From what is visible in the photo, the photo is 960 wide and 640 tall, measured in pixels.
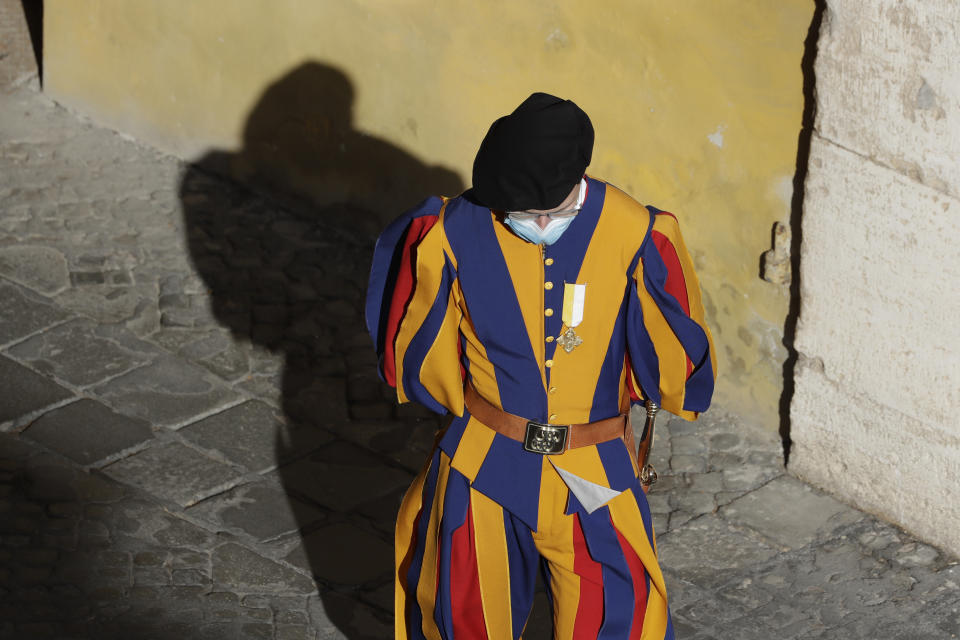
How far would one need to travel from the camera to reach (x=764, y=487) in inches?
218

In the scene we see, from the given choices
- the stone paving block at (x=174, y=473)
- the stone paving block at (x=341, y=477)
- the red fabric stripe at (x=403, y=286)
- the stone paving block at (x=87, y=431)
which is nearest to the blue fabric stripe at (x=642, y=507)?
the red fabric stripe at (x=403, y=286)

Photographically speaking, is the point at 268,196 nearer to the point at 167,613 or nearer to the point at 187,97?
the point at 187,97

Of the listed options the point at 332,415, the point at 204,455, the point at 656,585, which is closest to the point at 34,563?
the point at 204,455

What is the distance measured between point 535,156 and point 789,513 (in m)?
2.55

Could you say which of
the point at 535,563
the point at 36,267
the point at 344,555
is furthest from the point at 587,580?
the point at 36,267

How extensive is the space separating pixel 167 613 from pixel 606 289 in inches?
78.6

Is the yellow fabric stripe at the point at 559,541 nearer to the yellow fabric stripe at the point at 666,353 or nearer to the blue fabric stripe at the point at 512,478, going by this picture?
the blue fabric stripe at the point at 512,478

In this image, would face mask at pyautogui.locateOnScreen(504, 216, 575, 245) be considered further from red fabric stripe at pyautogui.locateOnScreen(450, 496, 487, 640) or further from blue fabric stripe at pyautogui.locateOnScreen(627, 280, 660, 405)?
red fabric stripe at pyautogui.locateOnScreen(450, 496, 487, 640)

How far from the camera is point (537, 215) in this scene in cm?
345

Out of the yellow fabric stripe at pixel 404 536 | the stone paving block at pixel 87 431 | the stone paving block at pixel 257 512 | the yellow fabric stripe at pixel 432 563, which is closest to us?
the yellow fabric stripe at pixel 432 563

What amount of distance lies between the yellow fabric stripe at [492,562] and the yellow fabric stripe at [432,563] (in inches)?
4.0

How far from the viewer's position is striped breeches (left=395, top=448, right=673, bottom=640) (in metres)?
3.68

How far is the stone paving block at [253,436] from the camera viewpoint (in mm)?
5602

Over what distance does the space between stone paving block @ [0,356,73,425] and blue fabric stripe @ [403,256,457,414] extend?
8.13 ft
